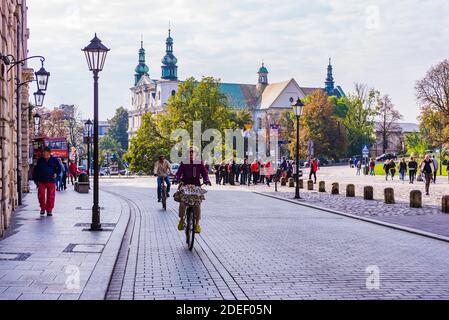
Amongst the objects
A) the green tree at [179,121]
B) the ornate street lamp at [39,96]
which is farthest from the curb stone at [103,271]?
the green tree at [179,121]

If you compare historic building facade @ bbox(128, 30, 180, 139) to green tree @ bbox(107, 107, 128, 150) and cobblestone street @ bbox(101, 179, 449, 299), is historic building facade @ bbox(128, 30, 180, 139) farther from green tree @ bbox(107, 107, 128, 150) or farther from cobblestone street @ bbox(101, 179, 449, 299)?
cobblestone street @ bbox(101, 179, 449, 299)

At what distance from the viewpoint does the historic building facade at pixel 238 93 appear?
131875mm

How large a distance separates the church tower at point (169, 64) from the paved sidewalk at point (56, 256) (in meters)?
114

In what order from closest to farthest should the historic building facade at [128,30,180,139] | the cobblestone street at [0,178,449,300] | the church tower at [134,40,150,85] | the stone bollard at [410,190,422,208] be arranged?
the cobblestone street at [0,178,449,300], the stone bollard at [410,190,422,208], the historic building facade at [128,30,180,139], the church tower at [134,40,150,85]

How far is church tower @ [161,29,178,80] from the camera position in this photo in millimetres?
129375

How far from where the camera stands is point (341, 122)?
95.6 metres

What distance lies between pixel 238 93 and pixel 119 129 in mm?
30958

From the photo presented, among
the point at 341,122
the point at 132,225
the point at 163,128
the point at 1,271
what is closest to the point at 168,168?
the point at 132,225

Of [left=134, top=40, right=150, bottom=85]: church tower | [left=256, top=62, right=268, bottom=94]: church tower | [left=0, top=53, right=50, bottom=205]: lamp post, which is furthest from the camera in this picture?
[left=256, top=62, right=268, bottom=94]: church tower

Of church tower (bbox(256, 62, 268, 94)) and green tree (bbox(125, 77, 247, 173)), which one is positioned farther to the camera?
church tower (bbox(256, 62, 268, 94))

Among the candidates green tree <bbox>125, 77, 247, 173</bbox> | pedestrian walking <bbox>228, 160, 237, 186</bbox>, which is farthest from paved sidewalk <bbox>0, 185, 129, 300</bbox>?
green tree <bbox>125, 77, 247, 173</bbox>

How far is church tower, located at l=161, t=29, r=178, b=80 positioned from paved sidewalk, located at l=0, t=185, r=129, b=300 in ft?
374

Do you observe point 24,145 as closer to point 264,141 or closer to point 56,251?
point 56,251

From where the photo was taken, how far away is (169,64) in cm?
13150
